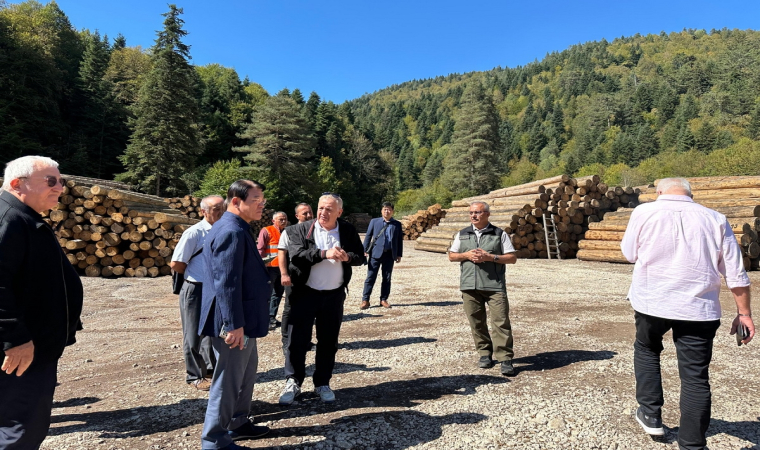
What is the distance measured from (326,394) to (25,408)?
219cm

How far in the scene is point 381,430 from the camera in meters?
3.22

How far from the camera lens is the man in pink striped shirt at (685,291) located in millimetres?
2727

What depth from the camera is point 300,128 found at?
1435 inches

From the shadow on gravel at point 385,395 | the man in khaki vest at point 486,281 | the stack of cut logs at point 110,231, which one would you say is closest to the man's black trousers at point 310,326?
the shadow on gravel at point 385,395

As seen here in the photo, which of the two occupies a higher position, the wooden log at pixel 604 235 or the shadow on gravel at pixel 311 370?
the wooden log at pixel 604 235

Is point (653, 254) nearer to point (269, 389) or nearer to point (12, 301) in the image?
point (269, 389)

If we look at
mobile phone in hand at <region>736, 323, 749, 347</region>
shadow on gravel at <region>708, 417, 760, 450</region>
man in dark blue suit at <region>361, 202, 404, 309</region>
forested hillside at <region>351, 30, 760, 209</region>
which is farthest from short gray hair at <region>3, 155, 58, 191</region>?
forested hillside at <region>351, 30, 760, 209</region>

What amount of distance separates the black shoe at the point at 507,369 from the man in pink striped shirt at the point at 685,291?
1372 millimetres

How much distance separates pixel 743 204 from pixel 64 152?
44.0 meters

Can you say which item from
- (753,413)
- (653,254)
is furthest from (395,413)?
(753,413)

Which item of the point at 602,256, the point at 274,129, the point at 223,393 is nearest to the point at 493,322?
A: the point at 223,393

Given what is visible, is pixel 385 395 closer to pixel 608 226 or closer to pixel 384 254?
pixel 384 254

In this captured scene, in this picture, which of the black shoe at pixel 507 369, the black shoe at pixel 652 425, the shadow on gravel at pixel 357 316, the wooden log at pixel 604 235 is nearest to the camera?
the black shoe at pixel 652 425

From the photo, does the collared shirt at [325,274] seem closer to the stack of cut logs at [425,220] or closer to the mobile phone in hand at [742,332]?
the mobile phone in hand at [742,332]
